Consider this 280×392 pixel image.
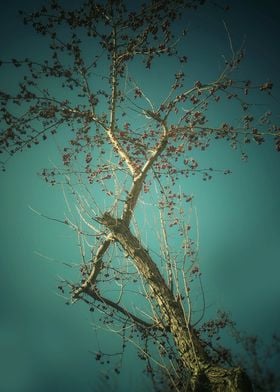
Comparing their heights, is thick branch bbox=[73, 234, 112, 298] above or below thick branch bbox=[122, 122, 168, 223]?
below

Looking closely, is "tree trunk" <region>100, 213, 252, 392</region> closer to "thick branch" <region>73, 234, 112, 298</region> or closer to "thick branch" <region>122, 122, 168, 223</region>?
"thick branch" <region>122, 122, 168, 223</region>

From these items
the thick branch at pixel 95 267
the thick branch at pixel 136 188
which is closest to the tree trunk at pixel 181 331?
the thick branch at pixel 136 188

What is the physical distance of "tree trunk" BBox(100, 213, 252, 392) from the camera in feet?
10.7

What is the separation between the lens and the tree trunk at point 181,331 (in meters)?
3.25

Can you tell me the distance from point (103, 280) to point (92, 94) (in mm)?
3797

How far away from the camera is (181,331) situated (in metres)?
3.72

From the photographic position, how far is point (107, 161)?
5.91 m

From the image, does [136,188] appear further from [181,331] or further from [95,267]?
[181,331]

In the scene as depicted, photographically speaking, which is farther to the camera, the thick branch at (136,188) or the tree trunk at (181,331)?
the thick branch at (136,188)

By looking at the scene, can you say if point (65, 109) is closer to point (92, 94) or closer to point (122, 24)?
point (92, 94)

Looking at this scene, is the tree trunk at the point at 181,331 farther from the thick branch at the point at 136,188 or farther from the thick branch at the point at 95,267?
the thick branch at the point at 95,267

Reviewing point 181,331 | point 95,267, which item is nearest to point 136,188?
point 95,267

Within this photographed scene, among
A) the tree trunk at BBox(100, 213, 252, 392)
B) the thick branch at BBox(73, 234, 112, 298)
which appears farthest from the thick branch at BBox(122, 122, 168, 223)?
the thick branch at BBox(73, 234, 112, 298)

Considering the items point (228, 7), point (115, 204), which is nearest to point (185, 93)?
point (228, 7)
